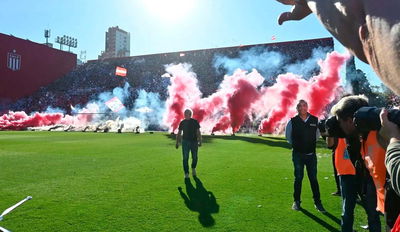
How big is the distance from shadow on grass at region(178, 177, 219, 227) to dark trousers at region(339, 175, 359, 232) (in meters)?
1.88

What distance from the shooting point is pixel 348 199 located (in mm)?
4023

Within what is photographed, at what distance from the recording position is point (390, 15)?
0.77 meters

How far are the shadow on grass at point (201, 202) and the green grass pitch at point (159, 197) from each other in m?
0.02

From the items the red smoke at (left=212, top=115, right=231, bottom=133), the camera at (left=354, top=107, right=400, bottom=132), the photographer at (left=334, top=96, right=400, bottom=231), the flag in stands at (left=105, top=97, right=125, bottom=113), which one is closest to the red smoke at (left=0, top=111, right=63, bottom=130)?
the flag in stands at (left=105, top=97, right=125, bottom=113)

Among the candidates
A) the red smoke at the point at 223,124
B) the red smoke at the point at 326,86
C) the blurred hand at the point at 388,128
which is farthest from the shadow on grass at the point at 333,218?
the red smoke at the point at 223,124

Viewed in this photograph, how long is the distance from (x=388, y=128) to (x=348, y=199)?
2.67 metres

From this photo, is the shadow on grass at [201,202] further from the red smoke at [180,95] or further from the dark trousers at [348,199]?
the red smoke at [180,95]

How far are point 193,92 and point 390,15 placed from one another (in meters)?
27.6

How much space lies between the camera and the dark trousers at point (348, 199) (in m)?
3.97

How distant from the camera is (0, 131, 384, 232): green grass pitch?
4.81 meters

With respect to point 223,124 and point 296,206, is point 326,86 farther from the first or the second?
point 296,206

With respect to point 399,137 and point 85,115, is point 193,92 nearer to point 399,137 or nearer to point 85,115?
point 85,115

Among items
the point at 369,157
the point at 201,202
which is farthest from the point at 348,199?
the point at 201,202

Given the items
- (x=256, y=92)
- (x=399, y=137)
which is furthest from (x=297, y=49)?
(x=399, y=137)
